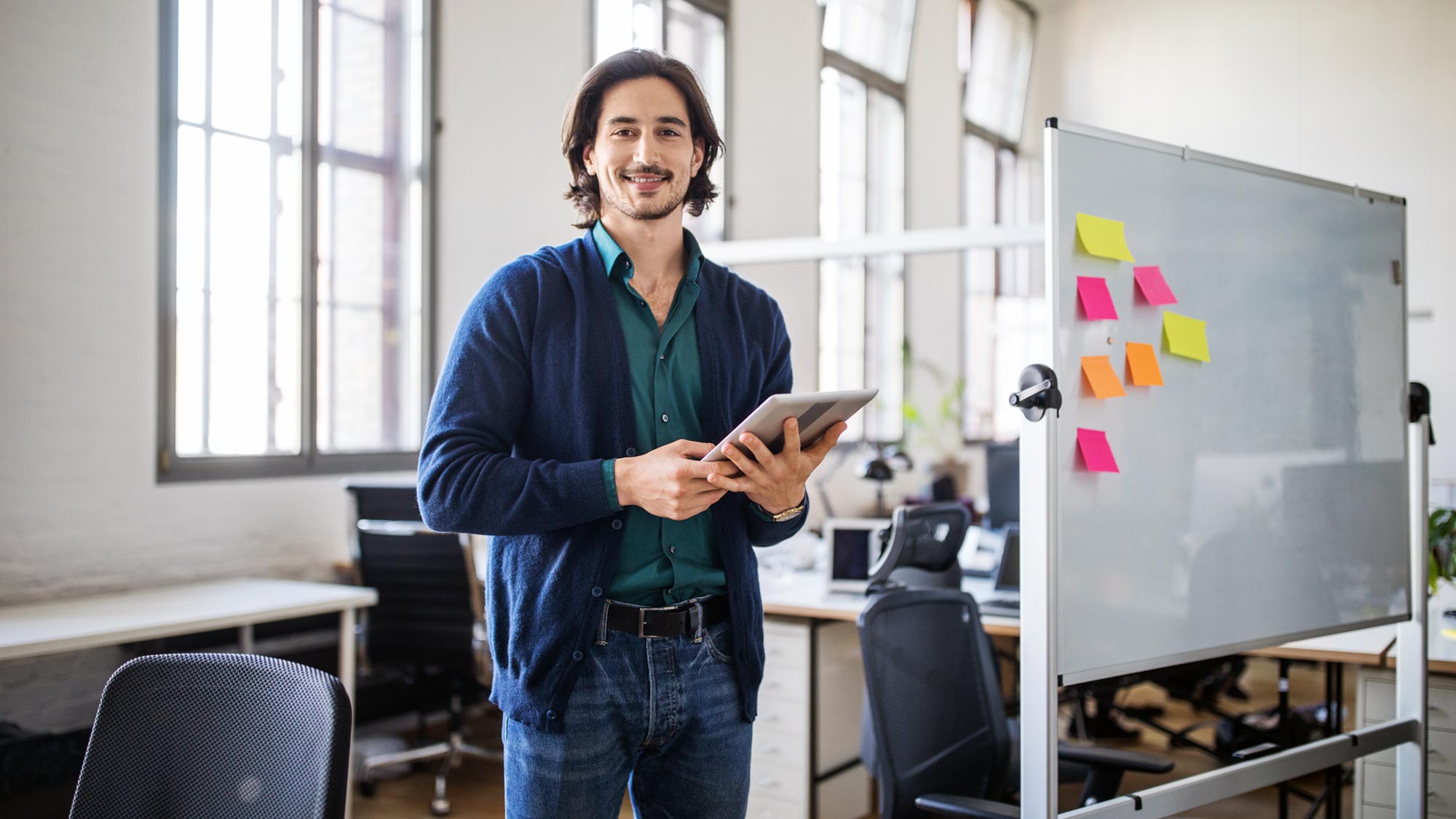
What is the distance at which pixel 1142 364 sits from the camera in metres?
1.80

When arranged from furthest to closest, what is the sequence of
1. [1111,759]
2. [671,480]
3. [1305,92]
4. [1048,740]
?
1. [1305,92]
2. [1111,759]
3. [1048,740]
4. [671,480]

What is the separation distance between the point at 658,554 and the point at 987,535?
3.27 meters

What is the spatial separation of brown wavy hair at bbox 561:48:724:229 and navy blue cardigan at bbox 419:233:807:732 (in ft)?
0.33

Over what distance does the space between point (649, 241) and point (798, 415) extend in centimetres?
37

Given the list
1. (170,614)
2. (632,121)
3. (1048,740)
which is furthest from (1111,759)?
(170,614)

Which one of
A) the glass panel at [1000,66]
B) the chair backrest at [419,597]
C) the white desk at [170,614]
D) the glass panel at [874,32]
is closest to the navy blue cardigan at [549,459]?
the white desk at [170,614]

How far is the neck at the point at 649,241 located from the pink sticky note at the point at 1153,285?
0.80m

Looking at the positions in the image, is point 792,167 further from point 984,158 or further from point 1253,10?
point 1253,10

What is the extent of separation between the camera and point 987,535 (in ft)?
14.6

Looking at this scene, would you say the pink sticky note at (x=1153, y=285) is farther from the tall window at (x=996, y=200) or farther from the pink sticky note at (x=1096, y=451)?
A: the tall window at (x=996, y=200)

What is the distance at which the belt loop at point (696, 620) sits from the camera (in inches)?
54.4

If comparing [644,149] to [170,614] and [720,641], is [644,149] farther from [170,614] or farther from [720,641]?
[170,614]

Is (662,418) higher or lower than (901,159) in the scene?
lower

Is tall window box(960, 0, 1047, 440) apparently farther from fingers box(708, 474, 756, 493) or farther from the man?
fingers box(708, 474, 756, 493)
